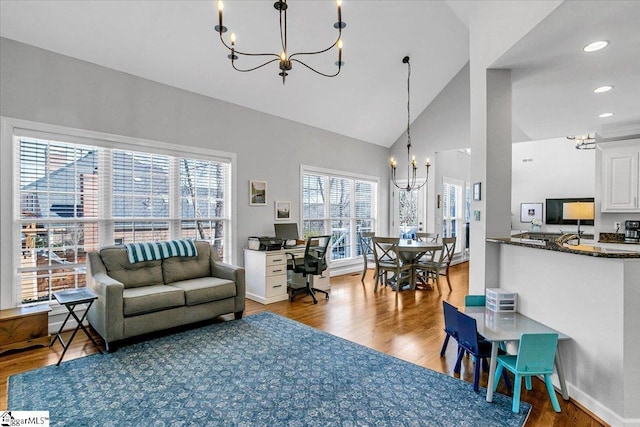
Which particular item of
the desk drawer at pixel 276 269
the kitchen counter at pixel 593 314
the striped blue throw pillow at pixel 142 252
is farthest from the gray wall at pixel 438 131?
the striped blue throw pillow at pixel 142 252

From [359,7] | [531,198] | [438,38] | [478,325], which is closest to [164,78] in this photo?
[359,7]

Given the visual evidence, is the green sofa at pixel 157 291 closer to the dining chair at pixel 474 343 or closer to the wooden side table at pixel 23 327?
the wooden side table at pixel 23 327

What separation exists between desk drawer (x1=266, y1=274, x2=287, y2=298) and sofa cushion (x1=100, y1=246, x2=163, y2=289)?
148 centimetres

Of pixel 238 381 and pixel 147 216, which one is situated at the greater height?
pixel 147 216

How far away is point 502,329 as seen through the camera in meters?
2.50

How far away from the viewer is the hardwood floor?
234cm

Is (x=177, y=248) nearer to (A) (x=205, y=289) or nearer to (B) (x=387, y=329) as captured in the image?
(A) (x=205, y=289)

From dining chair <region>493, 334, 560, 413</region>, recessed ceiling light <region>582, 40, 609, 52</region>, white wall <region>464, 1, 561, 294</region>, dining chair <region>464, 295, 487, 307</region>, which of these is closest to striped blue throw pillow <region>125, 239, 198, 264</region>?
dining chair <region>464, 295, 487, 307</region>

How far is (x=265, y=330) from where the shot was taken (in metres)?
3.67

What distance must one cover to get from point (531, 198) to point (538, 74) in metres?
7.50

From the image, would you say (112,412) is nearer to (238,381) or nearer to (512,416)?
(238,381)

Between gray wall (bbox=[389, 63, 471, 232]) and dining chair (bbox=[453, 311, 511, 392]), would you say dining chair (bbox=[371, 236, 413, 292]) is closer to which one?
gray wall (bbox=[389, 63, 471, 232])
